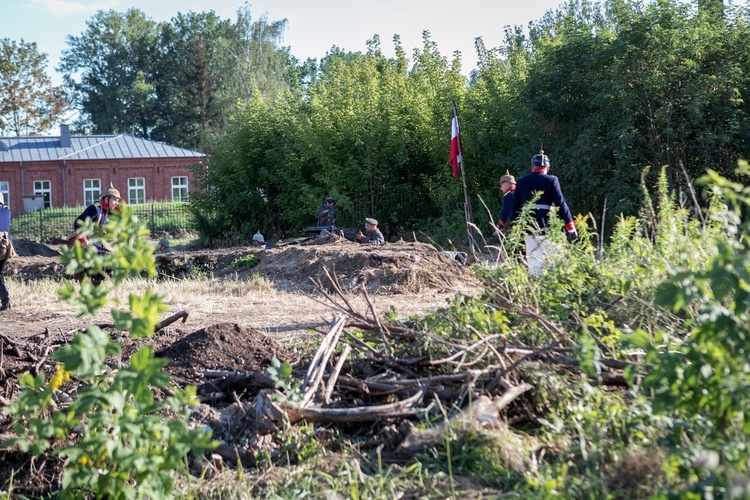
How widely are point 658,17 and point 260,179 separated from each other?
1276 cm

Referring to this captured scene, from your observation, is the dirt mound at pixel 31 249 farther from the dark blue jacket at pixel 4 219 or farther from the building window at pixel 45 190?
the building window at pixel 45 190

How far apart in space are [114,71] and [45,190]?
22.1 metres

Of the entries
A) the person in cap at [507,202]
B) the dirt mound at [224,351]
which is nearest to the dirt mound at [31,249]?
the person in cap at [507,202]

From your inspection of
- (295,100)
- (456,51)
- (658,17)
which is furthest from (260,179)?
(658,17)

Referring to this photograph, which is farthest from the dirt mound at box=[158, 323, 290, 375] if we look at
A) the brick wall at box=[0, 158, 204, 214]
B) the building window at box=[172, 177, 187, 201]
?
the building window at box=[172, 177, 187, 201]

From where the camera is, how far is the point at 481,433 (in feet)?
12.6

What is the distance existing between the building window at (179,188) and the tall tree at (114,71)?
17006 millimetres

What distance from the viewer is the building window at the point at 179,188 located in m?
51.7

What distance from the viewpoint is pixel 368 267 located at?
12141mm

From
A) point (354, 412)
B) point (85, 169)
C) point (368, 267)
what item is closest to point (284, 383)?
point (354, 412)

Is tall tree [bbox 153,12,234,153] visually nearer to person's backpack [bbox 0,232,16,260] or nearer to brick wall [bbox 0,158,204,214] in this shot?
brick wall [bbox 0,158,204,214]

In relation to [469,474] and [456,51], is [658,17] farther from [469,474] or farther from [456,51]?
[469,474]

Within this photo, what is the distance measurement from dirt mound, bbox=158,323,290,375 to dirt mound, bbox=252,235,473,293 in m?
4.38

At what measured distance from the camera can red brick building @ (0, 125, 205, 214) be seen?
163 feet
